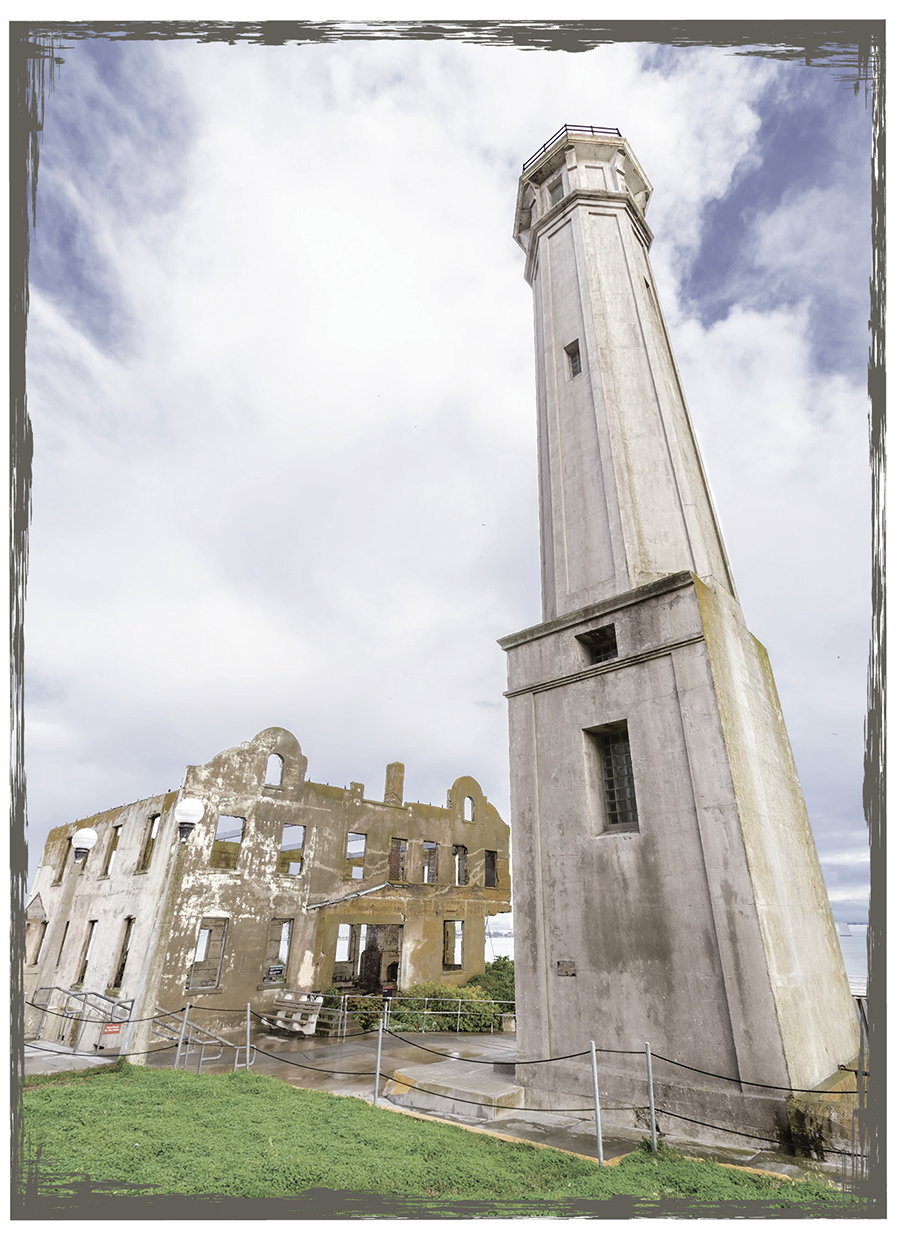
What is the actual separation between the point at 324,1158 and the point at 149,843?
55.7 feet

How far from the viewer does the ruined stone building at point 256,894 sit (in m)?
18.4

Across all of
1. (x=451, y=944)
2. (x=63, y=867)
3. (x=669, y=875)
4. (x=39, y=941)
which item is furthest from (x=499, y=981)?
(x=63, y=867)

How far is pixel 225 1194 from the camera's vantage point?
5402mm

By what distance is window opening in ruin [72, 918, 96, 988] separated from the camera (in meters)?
21.1

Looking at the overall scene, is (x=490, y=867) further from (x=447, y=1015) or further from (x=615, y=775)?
(x=615, y=775)

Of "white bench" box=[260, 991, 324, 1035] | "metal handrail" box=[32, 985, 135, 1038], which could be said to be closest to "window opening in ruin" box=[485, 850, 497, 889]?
"white bench" box=[260, 991, 324, 1035]

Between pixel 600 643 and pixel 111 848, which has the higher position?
pixel 600 643

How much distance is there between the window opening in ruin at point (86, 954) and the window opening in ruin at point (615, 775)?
63.9 ft

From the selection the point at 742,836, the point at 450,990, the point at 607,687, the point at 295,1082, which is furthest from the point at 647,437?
the point at 450,990

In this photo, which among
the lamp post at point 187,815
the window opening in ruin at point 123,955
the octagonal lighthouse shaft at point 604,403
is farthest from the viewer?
the window opening in ruin at point 123,955

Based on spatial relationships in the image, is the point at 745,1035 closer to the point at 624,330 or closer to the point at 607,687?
the point at 607,687

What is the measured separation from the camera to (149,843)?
821 inches

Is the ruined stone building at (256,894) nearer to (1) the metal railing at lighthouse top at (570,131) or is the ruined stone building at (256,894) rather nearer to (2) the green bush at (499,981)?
(2) the green bush at (499,981)

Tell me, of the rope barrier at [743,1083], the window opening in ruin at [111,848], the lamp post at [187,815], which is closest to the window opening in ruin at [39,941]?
the window opening in ruin at [111,848]
